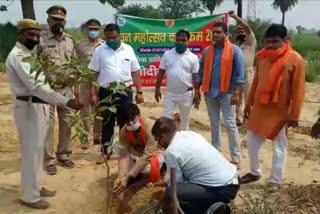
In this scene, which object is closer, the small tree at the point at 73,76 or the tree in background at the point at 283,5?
the small tree at the point at 73,76

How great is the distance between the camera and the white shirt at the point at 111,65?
5.67m

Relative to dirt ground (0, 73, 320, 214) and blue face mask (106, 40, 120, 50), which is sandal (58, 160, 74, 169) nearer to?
dirt ground (0, 73, 320, 214)

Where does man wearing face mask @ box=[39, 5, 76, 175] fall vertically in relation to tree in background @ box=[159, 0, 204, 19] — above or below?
below

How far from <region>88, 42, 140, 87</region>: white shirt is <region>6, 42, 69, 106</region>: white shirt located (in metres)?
1.45

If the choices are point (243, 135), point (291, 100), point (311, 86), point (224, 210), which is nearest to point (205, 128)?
point (243, 135)

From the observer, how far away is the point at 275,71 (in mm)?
4652

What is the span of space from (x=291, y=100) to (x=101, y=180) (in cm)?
223

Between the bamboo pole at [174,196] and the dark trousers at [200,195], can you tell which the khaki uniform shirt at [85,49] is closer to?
the dark trousers at [200,195]

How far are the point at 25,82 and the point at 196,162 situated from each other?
5.49 feet

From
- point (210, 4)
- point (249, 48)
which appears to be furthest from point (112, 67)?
point (210, 4)

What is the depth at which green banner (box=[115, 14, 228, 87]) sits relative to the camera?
31.6 ft

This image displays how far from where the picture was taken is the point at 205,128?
8016mm

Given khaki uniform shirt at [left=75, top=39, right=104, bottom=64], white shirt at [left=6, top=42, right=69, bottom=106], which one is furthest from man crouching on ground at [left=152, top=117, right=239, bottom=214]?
khaki uniform shirt at [left=75, top=39, right=104, bottom=64]

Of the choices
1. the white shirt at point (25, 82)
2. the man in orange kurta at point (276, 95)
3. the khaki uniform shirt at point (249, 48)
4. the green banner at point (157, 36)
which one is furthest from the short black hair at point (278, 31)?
the green banner at point (157, 36)
